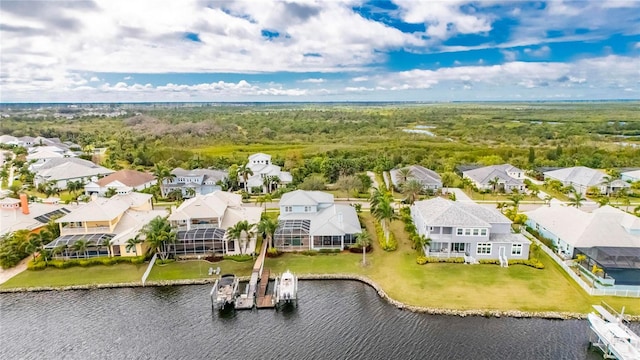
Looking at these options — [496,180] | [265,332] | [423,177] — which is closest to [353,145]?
[423,177]

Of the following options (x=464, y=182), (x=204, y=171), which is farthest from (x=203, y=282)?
(x=464, y=182)

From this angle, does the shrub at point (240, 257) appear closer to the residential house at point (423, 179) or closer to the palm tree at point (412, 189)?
the palm tree at point (412, 189)

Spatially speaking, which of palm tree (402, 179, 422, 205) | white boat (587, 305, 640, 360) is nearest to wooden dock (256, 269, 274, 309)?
white boat (587, 305, 640, 360)

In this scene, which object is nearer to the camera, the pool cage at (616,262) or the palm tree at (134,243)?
the pool cage at (616,262)

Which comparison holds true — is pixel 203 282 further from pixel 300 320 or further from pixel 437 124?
pixel 437 124

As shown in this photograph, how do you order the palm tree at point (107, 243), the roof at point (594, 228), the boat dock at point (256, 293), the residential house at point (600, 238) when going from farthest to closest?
the palm tree at point (107, 243)
the roof at point (594, 228)
the residential house at point (600, 238)
the boat dock at point (256, 293)

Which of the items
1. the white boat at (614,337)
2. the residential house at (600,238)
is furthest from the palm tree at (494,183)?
the white boat at (614,337)

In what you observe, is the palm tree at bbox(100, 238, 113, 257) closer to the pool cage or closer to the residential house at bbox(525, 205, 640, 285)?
→ the residential house at bbox(525, 205, 640, 285)
